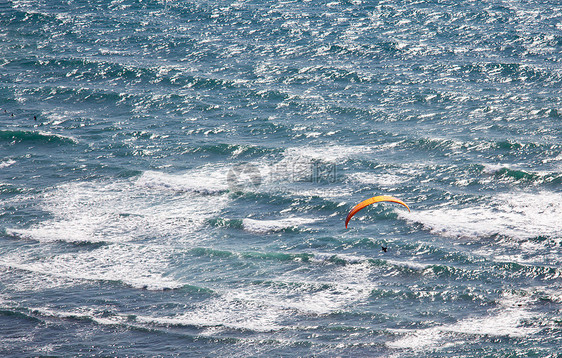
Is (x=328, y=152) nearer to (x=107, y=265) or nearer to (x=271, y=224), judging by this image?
(x=271, y=224)

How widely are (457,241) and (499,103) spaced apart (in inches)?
691

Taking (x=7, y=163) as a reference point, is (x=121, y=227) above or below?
below

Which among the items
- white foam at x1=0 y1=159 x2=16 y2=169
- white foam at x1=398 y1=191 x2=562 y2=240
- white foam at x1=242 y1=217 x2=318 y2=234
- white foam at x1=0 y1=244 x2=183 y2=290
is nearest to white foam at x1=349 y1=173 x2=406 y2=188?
white foam at x1=398 y1=191 x2=562 y2=240

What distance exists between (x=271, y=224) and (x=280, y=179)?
5.10 meters

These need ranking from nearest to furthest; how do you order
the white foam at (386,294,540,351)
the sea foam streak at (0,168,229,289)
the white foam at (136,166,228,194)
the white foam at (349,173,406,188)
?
the white foam at (386,294,540,351) → the sea foam streak at (0,168,229,289) → the white foam at (349,173,406,188) → the white foam at (136,166,228,194)

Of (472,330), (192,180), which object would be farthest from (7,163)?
(472,330)

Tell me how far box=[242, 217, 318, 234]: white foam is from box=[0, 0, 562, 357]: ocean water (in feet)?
0.35

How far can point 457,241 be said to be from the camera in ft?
105

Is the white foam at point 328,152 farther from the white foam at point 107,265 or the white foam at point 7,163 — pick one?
the white foam at point 7,163

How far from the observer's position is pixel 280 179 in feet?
127

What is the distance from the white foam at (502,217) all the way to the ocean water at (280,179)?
13cm

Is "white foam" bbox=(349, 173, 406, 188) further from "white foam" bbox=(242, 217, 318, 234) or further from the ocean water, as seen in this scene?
"white foam" bbox=(242, 217, 318, 234)

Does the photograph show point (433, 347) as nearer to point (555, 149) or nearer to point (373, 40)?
point (555, 149)

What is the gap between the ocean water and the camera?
2696 centimetres
